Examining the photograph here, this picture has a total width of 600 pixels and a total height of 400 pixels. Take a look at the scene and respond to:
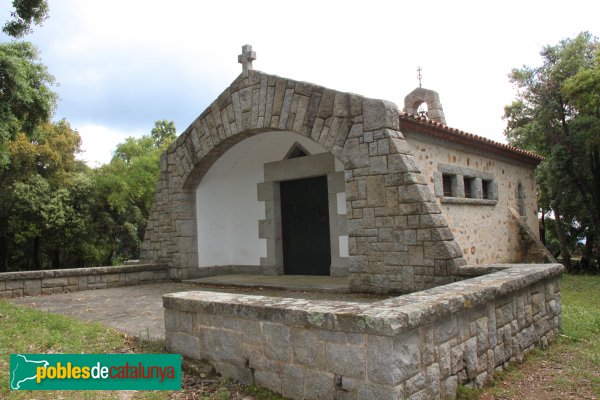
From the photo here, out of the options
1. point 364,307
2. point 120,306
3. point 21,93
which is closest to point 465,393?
point 364,307

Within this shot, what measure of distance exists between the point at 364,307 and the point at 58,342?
3.17 m

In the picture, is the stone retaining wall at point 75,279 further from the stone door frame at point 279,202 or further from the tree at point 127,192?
the tree at point 127,192

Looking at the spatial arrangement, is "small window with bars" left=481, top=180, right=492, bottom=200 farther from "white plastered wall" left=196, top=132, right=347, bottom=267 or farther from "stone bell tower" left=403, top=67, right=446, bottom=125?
"white plastered wall" left=196, top=132, right=347, bottom=267

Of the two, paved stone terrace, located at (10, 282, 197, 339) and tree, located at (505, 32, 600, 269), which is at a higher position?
tree, located at (505, 32, 600, 269)

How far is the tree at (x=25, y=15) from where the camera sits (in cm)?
747

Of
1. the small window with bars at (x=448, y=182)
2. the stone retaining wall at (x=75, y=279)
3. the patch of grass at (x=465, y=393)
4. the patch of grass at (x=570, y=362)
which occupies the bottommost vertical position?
the patch of grass at (x=570, y=362)

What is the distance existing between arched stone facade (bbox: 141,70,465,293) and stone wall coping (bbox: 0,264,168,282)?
3.24 metres

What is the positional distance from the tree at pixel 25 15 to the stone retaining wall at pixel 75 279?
4.00m

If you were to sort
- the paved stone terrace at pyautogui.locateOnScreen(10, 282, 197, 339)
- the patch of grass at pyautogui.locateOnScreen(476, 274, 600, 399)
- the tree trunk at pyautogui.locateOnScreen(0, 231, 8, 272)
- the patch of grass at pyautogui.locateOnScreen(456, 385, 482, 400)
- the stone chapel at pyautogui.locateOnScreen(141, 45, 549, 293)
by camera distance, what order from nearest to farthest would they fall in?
the patch of grass at pyautogui.locateOnScreen(456, 385, 482, 400) < the patch of grass at pyautogui.locateOnScreen(476, 274, 600, 399) < the paved stone terrace at pyautogui.locateOnScreen(10, 282, 197, 339) < the stone chapel at pyautogui.locateOnScreen(141, 45, 549, 293) < the tree trunk at pyautogui.locateOnScreen(0, 231, 8, 272)

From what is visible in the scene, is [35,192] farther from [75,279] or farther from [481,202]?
[481,202]

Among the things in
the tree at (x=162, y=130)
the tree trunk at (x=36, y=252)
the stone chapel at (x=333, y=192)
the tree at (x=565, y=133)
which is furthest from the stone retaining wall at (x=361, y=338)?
the tree at (x=162, y=130)

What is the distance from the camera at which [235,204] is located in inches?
433

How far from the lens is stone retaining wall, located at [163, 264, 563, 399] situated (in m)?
2.89

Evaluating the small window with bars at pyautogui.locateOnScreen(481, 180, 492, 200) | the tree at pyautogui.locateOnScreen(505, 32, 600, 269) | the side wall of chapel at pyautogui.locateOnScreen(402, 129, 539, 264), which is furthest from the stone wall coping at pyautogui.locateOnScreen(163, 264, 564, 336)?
the tree at pyautogui.locateOnScreen(505, 32, 600, 269)
